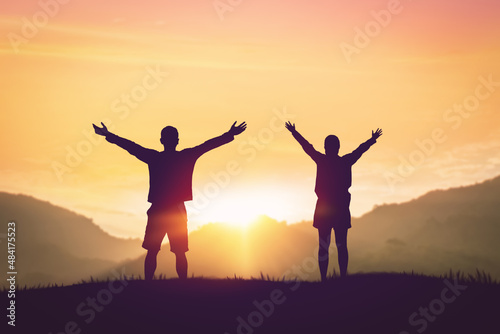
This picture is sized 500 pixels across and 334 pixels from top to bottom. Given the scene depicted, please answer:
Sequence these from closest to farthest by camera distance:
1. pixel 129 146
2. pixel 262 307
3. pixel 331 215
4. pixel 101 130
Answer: pixel 262 307 < pixel 129 146 < pixel 331 215 < pixel 101 130

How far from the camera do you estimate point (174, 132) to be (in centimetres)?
1492

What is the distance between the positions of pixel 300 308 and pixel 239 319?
141 cm

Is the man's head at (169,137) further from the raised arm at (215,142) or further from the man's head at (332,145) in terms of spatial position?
the man's head at (332,145)

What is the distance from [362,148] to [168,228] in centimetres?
519

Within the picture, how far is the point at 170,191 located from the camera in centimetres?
1495

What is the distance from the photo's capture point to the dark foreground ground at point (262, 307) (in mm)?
12148

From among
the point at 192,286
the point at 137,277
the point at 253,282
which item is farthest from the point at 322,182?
the point at 137,277

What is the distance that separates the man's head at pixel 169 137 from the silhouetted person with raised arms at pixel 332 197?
3256 millimetres

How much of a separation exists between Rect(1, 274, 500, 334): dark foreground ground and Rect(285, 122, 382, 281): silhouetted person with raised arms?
829 mm

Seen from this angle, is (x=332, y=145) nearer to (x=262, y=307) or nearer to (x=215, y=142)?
(x=215, y=142)

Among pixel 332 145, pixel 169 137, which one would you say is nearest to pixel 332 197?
pixel 332 145

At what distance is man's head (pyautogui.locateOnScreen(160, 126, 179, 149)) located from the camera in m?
14.9

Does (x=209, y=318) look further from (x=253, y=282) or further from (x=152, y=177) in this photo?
(x=152, y=177)

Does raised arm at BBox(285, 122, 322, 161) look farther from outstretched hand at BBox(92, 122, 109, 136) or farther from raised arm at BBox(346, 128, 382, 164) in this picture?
outstretched hand at BBox(92, 122, 109, 136)
